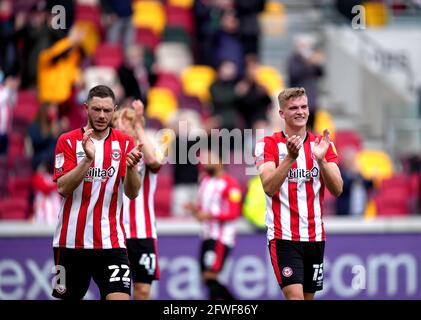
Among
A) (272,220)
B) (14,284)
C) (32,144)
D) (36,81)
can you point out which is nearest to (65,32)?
(36,81)

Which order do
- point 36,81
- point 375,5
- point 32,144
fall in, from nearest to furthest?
point 32,144, point 36,81, point 375,5

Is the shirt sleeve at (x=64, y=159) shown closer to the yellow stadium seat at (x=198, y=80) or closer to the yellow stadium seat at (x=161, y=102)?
the yellow stadium seat at (x=161, y=102)

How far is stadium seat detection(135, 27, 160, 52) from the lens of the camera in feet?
66.6

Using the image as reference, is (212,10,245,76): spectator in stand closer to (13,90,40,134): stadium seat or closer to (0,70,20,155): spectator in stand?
(13,90,40,134): stadium seat

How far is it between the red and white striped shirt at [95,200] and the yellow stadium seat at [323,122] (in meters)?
8.98

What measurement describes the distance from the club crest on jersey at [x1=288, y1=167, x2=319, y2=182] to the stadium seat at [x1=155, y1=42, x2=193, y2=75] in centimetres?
1089

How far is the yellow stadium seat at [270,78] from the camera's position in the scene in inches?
764

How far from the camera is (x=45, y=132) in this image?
17.2 meters

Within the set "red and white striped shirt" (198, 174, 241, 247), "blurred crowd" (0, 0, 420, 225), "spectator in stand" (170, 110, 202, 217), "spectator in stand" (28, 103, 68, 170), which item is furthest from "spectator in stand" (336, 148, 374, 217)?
"spectator in stand" (28, 103, 68, 170)

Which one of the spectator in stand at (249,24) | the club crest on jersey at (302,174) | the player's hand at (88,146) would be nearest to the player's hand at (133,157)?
the player's hand at (88,146)

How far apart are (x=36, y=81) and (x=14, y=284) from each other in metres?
4.87

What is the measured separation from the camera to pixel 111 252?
29.1ft

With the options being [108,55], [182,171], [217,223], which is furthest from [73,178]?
[108,55]
